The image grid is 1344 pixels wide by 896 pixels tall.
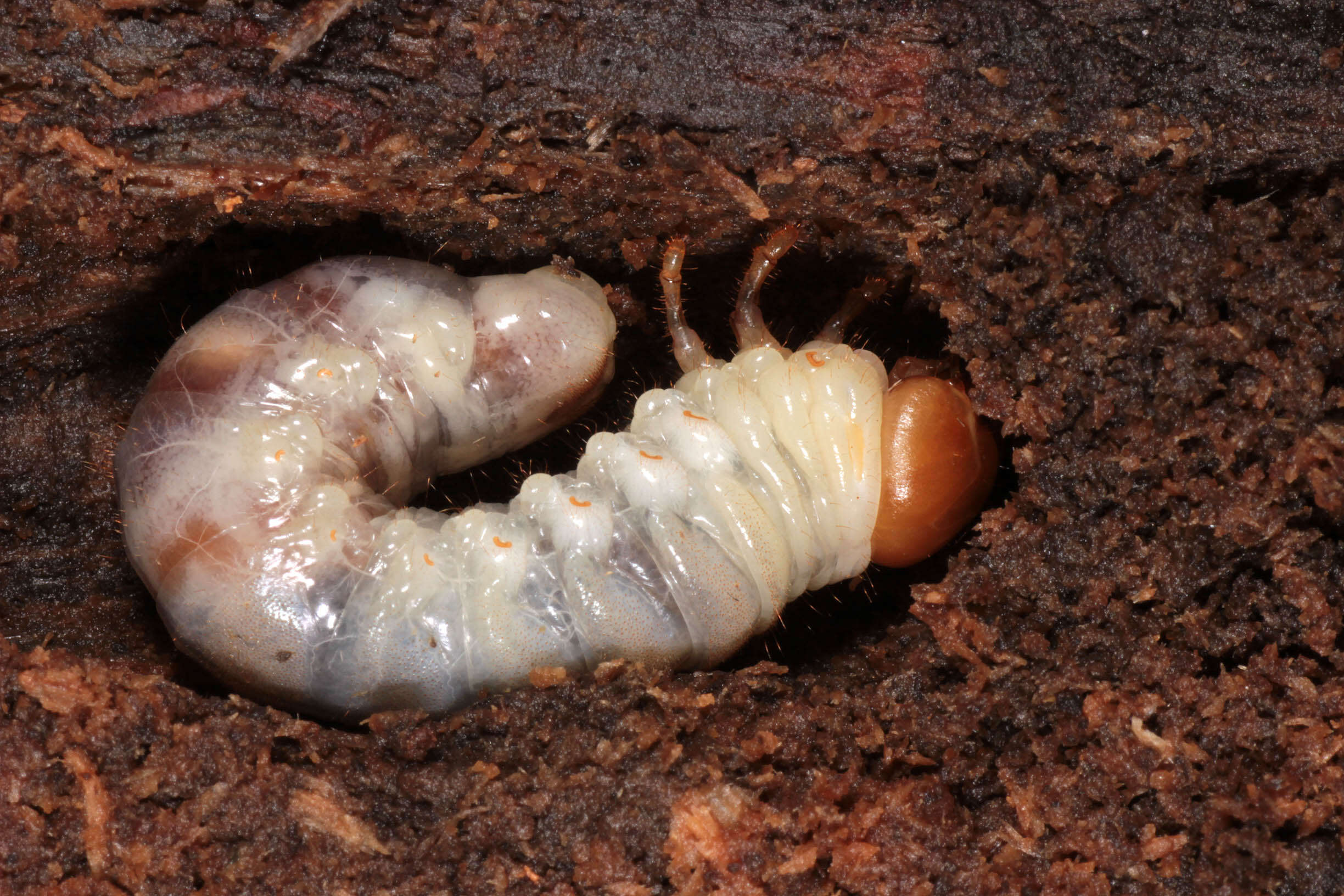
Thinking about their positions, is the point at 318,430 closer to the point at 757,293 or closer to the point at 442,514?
the point at 442,514

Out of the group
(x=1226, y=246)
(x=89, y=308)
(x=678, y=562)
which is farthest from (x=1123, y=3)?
(x=89, y=308)

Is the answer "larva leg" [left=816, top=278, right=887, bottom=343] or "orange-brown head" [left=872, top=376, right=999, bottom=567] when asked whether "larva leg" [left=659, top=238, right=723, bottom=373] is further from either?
"orange-brown head" [left=872, top=376, right=999, bottom=567]

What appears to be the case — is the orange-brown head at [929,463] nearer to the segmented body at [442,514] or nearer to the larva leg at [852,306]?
the segmented body at [442,514]

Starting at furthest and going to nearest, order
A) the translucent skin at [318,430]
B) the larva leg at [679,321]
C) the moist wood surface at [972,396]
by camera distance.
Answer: the larva leg at [679,321], the translucent skin at [318,430], the moist wood surface at [972,396]

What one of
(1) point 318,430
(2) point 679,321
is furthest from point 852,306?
(1) point 318,430

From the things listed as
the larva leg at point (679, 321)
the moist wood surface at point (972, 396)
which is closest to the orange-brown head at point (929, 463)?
the moist wood surface at point (972, 396)

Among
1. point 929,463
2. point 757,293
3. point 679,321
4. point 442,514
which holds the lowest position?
point 442,514
